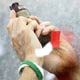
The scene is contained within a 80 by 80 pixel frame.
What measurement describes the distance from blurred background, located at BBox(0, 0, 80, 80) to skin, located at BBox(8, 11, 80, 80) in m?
0.08

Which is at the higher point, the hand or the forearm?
the hand

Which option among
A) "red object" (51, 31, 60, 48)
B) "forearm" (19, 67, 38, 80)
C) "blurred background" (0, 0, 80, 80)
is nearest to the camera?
"forearm" (19, 67, 38, 80)

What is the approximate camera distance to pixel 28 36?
A: 63cm

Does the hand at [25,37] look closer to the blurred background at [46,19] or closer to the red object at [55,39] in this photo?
the red object at [55,39]

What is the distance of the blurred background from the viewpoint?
0.81m

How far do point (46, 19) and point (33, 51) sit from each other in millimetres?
236

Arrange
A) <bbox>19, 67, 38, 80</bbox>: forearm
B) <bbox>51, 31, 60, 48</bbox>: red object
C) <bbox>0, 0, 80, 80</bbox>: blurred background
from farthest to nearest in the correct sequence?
<bbox>0, 0, 80, 80</bbox>: blurred background < <bbox>51, 31, 60, 48</bbox>: red object < <bbox>19, 67, 38, 80</bbox>: forearm

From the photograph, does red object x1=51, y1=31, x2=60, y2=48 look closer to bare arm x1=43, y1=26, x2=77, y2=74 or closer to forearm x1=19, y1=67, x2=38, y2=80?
bare arm x1=43, y1=26, x2=77, y2=74

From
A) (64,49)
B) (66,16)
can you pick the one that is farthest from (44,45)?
(66,16)

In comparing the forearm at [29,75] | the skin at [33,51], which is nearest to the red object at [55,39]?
the skin at [33,51]

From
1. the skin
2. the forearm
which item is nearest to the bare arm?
the skin

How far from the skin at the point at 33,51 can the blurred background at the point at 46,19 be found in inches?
3.1

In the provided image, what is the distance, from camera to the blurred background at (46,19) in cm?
81

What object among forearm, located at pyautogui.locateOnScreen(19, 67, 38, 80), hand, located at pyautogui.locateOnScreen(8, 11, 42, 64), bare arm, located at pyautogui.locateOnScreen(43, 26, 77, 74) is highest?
hand, located at pyautogui.locateOnScreen(8, 11, 42, 64)
